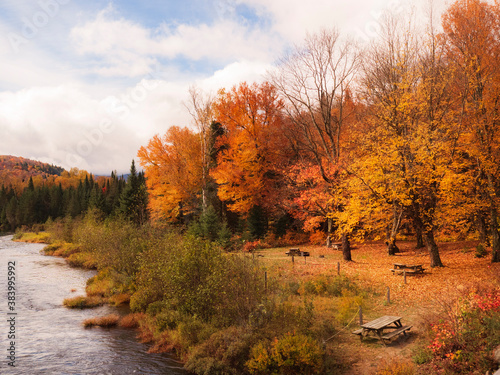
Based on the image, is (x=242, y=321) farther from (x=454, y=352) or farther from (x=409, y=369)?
(x=454, y=352)

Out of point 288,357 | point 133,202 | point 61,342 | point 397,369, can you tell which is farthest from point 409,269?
point 133,202

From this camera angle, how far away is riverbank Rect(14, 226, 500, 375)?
10945 millimetres

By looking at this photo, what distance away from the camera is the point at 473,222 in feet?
80.3

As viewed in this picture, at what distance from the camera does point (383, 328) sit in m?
11.8

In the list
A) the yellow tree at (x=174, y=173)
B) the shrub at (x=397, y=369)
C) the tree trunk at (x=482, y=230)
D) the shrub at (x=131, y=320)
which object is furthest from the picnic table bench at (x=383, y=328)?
the yellow tree at (x=174, y=173)

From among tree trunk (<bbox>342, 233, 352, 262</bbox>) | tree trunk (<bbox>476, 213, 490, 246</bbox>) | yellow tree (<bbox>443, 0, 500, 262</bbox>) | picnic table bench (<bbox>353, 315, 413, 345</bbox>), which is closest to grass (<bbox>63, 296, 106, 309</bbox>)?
picnic table bench (<bbox>353, 315, 413, 345</bbox>)

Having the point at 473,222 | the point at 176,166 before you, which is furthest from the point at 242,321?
the point at 176,166

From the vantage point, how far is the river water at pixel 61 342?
1294cm

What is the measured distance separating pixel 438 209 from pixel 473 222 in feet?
24.5

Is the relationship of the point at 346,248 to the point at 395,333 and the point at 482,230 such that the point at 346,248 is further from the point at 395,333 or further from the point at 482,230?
the point at 395,333

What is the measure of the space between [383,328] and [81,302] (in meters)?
17.9

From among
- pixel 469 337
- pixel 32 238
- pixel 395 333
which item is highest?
pixel 469 337

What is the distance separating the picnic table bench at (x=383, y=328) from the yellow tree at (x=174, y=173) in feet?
93.3

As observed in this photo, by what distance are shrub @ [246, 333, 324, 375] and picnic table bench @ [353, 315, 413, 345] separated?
79.3 inches
